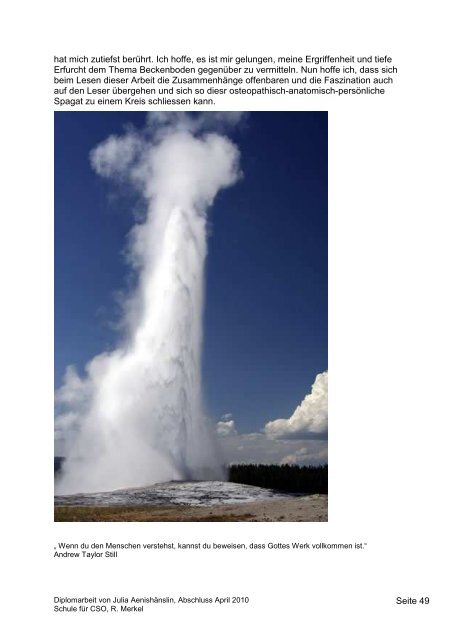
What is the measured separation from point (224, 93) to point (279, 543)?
15.9 meters

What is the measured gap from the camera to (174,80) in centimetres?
2080

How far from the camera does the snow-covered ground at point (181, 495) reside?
29.0 m

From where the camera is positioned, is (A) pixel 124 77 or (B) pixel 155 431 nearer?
(A) pixel 124 77

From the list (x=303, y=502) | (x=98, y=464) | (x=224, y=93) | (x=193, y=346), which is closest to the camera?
(x=224, y=93)

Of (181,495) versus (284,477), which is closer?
(181,495)

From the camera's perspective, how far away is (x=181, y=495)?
31391 millimetres

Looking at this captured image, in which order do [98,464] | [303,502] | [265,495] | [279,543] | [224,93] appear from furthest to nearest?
[98,464] → [265,495] → [303,502] → [224,93] → [279,543]

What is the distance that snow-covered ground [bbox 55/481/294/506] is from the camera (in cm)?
2897

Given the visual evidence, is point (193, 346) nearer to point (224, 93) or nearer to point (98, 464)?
point (98, 464)

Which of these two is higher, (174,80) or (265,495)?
(174,80)

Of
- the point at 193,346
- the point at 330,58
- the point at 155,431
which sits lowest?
the point at 155,431

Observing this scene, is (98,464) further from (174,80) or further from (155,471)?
(174,80)

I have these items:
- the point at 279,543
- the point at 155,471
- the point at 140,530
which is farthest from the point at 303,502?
the point at 155,471

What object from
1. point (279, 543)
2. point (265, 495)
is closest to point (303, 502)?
point (265, 495)
